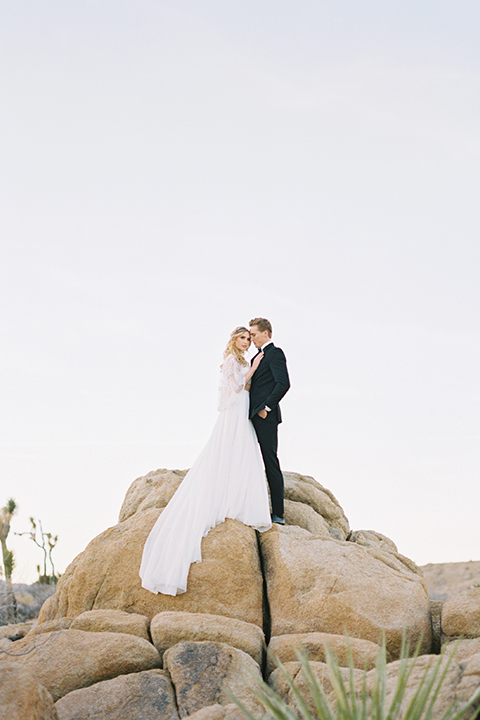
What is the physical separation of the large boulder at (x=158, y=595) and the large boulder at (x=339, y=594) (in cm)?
40

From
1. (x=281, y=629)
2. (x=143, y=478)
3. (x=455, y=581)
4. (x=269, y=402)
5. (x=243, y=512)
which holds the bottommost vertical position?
(x=455, y=581)

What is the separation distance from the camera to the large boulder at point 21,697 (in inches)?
237

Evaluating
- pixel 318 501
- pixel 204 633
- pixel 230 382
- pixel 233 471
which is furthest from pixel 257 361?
pixel 204 633

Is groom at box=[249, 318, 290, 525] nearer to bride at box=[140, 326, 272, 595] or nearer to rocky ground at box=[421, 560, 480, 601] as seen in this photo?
bride at box=[140, 326, 272, 595]

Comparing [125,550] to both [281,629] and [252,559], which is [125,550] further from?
[281,629]

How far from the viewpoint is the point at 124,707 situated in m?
7.09

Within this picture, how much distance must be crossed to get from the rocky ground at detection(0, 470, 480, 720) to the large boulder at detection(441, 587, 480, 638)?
0.05ft

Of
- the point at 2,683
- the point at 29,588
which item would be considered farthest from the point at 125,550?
the point at 29,588

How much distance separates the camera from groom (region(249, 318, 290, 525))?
12.0 m

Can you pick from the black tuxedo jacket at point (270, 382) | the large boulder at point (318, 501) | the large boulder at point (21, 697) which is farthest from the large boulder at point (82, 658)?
the large boulder at point (318, 501)

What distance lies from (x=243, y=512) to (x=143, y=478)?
354cm

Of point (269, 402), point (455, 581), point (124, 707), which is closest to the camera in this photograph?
point (124, 707)

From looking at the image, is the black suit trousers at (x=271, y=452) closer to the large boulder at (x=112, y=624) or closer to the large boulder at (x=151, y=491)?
the large boulder at (x=151, y=491)

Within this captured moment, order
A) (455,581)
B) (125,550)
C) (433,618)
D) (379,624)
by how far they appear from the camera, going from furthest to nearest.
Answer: (455,581)
(125,550)
(433,618)
(379,624)
